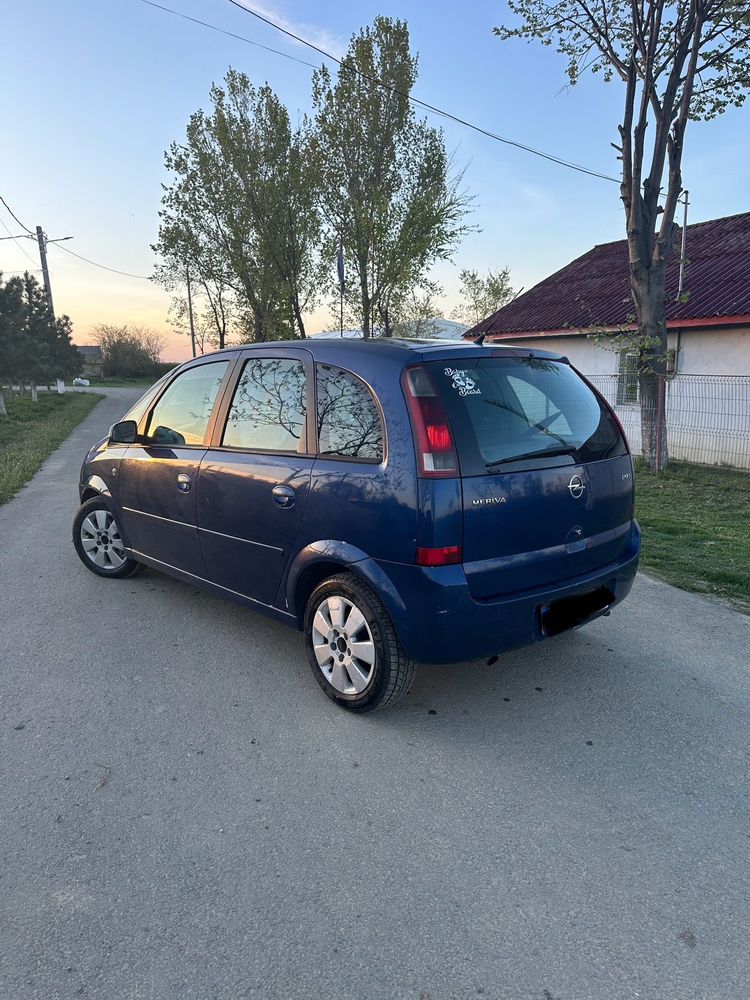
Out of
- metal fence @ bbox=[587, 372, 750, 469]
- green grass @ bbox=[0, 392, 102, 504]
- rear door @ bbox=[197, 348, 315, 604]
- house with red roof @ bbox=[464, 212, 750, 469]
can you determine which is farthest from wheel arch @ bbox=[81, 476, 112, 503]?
metal fence @ bbox=[587, 372, 750, 469]

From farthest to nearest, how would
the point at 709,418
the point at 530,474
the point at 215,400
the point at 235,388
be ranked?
the point at 709,418, the point at 215,400, the point at 235,388, the point at 530,474

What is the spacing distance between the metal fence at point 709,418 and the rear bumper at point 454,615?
29.6ft

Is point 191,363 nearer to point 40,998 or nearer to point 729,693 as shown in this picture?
point 40,998

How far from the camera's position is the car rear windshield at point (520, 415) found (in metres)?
2.79

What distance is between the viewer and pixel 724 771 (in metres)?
2.66

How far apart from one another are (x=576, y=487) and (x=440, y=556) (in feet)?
2.73

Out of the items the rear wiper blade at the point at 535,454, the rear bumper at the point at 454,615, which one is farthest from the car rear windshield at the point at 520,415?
the rear bumper at the point at 454,615

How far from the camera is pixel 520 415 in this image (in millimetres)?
3006

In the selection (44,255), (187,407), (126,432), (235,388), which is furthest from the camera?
(44,255)

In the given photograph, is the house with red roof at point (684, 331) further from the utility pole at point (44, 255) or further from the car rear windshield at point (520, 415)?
the utility pole at point (44, 255)

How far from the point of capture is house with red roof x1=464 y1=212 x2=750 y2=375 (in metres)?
11.7

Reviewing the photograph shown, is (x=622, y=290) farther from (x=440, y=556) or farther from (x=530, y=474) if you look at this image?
(x=440, y=556)

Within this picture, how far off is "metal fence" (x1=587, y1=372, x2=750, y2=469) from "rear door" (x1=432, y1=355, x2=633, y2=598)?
27.3 feet

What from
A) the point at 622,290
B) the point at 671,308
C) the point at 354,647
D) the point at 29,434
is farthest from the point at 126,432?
the point at 29,434
